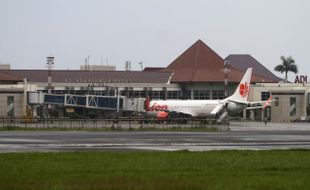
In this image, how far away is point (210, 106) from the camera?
11431 centimetres

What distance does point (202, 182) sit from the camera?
26797 mm

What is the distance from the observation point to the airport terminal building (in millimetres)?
119625

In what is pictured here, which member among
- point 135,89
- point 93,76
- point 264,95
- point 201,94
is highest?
point 93,76

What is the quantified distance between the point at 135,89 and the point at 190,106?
3102 cm

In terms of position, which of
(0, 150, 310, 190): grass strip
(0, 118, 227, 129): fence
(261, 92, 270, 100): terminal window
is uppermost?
(261, 92, 270, 100): terminal window

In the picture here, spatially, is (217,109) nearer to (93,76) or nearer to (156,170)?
(93,76)

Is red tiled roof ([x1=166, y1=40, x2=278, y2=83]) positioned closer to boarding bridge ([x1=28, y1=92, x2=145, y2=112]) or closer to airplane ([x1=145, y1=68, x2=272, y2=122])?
boarding bridge ([x1=28, y1=92, x2=145, y2=112])

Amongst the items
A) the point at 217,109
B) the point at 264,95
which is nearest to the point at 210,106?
the point at 217,109

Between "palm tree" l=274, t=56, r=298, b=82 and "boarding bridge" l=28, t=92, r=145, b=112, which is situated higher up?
"palm tree" l=274, t=56, r=298, b=82

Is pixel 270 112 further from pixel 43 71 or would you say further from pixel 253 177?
pixel 253 177

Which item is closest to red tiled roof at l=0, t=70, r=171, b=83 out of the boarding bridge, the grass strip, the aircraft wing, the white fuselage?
the boarding bridge

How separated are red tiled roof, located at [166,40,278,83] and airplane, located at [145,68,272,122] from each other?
3227cm

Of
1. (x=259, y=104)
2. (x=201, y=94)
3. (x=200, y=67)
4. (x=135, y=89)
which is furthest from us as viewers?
(x=200, y=67)

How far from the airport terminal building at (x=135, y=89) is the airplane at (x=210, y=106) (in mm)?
3538
